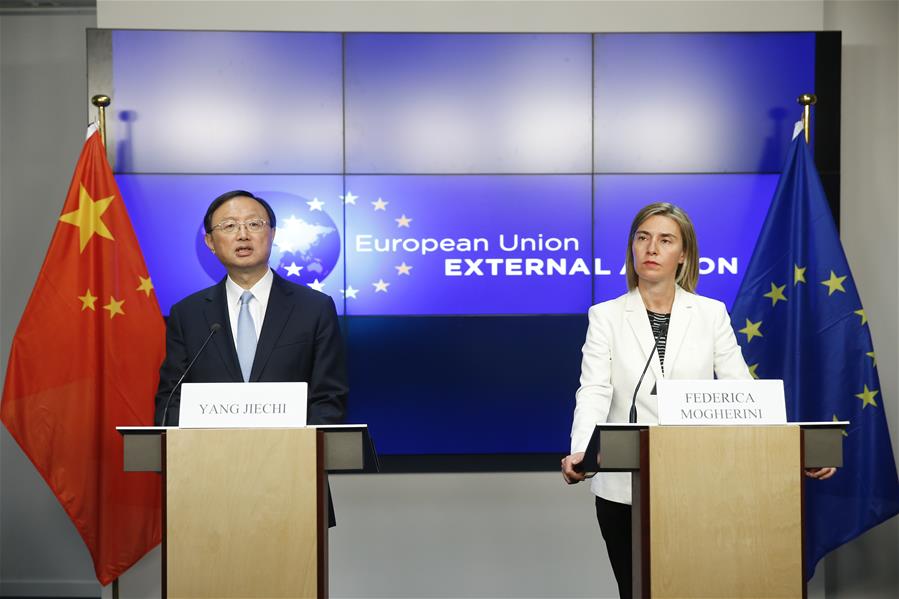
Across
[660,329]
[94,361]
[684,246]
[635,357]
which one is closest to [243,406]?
[635,357]

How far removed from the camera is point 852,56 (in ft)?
14.5

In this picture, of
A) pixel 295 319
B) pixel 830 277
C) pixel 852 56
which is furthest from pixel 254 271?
pixel 852 56

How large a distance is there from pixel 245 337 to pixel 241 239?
1.22 ft

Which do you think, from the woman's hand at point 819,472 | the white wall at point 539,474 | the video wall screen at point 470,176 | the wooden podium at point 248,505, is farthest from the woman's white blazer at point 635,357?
the white wall at point 539,474

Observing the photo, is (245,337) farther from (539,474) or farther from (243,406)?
(539,474)

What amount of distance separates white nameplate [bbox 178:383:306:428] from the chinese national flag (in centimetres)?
172

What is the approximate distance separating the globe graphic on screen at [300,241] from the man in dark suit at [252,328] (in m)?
0.79

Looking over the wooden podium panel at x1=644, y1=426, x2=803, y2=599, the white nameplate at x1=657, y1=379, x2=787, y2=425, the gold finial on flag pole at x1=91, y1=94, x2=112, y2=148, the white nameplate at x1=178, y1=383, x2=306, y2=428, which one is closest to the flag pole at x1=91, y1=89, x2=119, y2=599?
the gold finial on flag pole at x1=91, y1=94, x2=112, y2=148

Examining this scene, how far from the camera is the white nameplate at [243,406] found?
96.7 inches

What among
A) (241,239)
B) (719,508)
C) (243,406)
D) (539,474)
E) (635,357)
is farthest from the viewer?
(539,474)

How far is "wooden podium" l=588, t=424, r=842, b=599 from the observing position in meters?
2.35

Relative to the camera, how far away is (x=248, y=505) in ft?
7.93

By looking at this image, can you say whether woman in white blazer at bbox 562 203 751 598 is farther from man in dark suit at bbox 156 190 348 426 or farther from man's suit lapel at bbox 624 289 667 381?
man in dark suit at bbox 156 190 348 426

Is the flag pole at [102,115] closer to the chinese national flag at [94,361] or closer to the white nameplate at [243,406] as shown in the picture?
the chinese national flag at [94,361]
